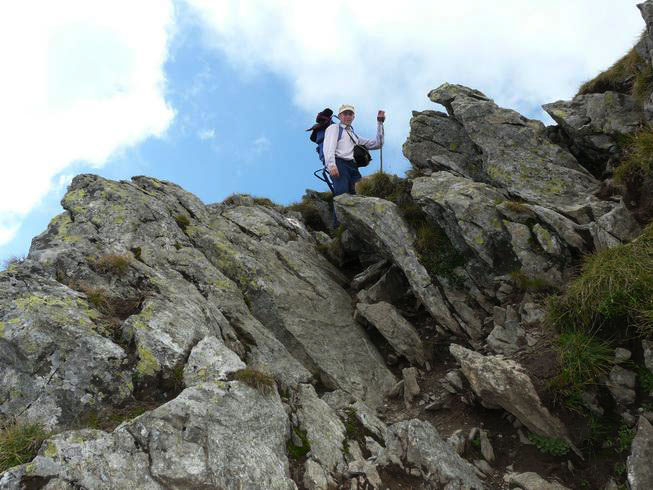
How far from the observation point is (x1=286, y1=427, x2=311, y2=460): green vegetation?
373 inches

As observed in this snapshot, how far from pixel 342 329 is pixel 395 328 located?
177cm

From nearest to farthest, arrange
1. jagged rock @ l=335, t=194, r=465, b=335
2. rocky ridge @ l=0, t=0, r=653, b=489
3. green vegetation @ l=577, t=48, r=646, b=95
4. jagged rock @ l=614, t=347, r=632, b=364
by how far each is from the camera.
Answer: rocky ridge @ l=0, t=0, r=653, b=489 < jagged rock @ l=614, t=347, r=632, b=364 < jagged rock @ l=335, t=194, r=465, b=335 < green vegetation @ l=577, t=48, r=646, b=95

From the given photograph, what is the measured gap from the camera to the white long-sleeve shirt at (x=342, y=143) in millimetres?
21023

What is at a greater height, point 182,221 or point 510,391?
point 182,221

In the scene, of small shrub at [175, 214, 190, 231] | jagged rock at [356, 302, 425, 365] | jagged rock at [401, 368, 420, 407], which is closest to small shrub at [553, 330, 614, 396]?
jagged rock at [401, 368, 420, 407]

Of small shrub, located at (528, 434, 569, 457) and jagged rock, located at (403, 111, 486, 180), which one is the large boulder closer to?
jagged rock, located at (403, 111, 486, 180)

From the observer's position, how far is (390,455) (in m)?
10.0

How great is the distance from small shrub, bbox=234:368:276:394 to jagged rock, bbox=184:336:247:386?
0.81 ft

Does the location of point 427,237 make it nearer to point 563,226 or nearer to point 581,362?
point 563,226

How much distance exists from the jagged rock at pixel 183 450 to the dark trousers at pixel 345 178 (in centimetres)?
1286

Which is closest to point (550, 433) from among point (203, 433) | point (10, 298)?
point (203, 433)

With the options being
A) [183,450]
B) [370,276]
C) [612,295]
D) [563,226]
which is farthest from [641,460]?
[370,276]

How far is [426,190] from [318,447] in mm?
10428

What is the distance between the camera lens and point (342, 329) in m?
15.9
